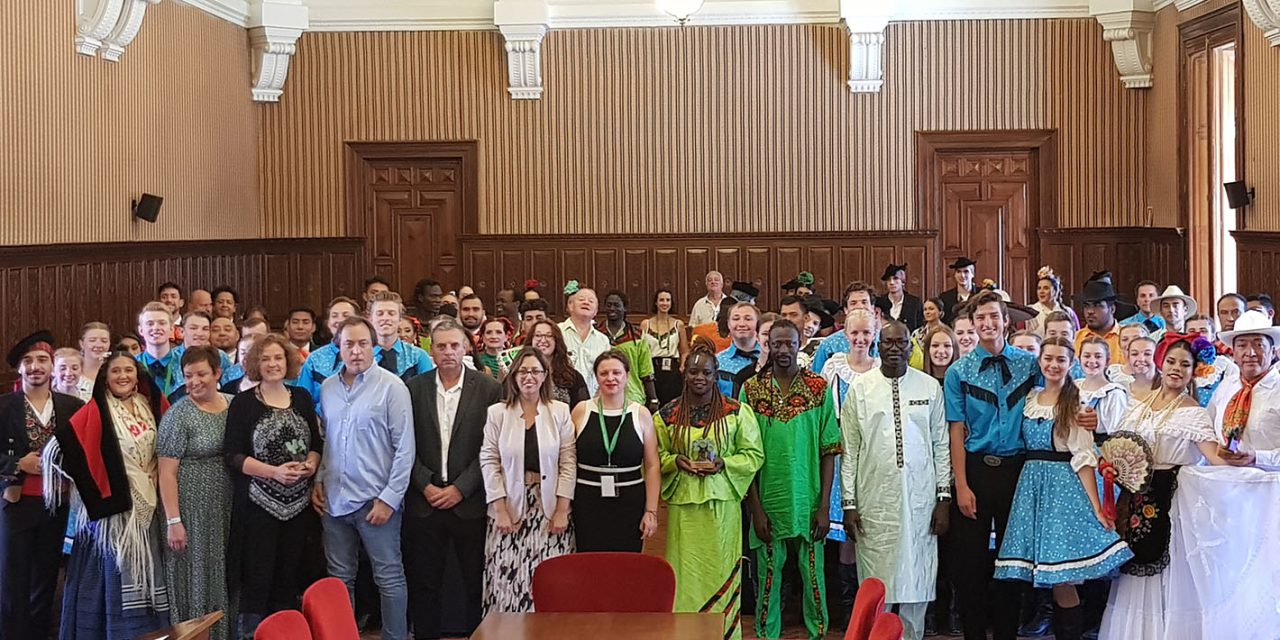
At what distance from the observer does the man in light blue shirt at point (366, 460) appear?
6.04 meters

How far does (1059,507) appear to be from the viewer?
585 centimetres

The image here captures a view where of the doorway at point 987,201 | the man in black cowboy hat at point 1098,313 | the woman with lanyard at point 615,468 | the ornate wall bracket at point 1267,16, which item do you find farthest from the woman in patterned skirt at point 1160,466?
the doorway at point 987,201

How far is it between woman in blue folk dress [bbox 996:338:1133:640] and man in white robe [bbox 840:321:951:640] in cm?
34

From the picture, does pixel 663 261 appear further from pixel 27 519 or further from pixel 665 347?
pixel 27 519

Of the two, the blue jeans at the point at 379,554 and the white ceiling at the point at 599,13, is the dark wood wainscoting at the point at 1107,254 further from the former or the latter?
the blue jeans at the point at 379,554

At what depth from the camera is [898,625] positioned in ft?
11.8

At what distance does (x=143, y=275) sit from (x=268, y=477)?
681cm

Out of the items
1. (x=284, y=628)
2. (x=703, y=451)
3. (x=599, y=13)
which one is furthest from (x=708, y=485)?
(x=599, y=13)

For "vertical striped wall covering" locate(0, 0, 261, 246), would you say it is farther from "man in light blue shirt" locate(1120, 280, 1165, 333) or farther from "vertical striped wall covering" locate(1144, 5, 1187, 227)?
"vertical striped wall covering" locate(1144, 5, 1187, 227)

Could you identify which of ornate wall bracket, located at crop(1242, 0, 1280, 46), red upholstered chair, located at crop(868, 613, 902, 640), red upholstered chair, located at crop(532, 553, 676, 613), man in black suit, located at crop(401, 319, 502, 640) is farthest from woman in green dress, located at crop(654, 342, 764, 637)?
ornate wall bracket, located at crop(1242, 0, 1280, 46)

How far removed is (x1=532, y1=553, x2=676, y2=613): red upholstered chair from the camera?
4617 mm

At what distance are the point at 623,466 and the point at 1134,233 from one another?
1007 cm

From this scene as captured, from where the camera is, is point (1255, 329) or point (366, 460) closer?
point (1255, 329)

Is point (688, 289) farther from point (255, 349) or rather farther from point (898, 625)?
point (898, 625)
